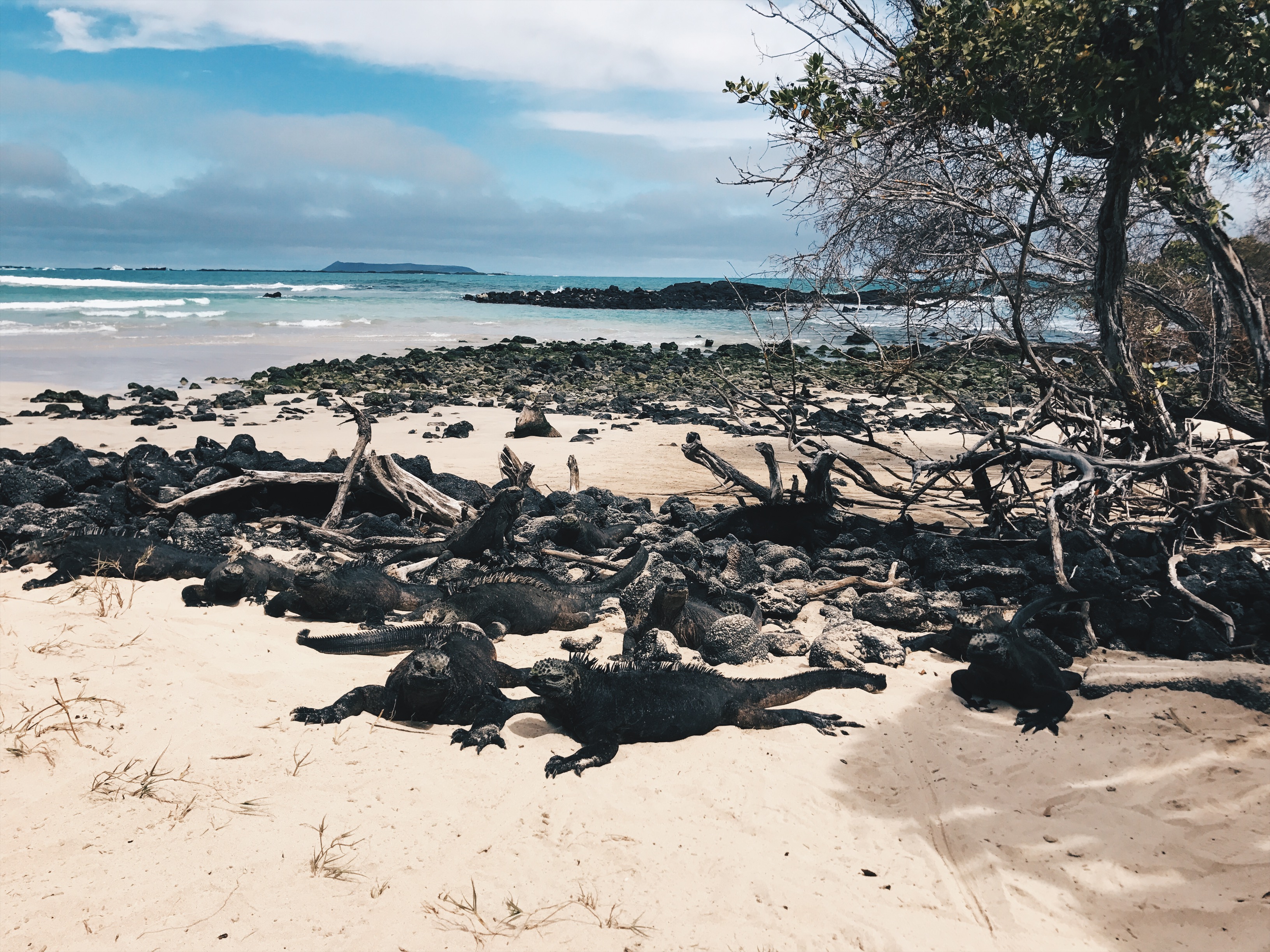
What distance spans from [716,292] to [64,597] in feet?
224

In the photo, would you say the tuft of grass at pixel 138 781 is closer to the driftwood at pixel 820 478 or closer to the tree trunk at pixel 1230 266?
the driftwood at pixel 820 478

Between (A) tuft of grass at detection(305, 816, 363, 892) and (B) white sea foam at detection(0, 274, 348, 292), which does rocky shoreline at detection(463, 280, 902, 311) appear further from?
(A) tuft of grass at detection(305, 816, 363, 892)

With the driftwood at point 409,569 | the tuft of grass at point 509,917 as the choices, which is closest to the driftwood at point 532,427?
the driftwood at point 409,569

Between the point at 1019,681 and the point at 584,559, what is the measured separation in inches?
140

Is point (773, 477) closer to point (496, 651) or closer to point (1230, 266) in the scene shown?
point (496, 651)

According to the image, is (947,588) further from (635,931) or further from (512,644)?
(635,931)

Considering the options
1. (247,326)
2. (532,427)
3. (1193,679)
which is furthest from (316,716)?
(247,326)

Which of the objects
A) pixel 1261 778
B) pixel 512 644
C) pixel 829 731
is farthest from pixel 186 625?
pixel 1261 778

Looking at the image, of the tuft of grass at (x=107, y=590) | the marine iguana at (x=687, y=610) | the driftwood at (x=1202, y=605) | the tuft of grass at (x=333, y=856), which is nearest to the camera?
the tuft of grass at (x=333, y=856)

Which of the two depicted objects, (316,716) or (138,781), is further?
(316,716)

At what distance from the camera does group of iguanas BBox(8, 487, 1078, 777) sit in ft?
13.5

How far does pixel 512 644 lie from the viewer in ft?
17.9

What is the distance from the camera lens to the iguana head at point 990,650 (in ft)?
14.2

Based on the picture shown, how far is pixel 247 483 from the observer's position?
7.66 meters
